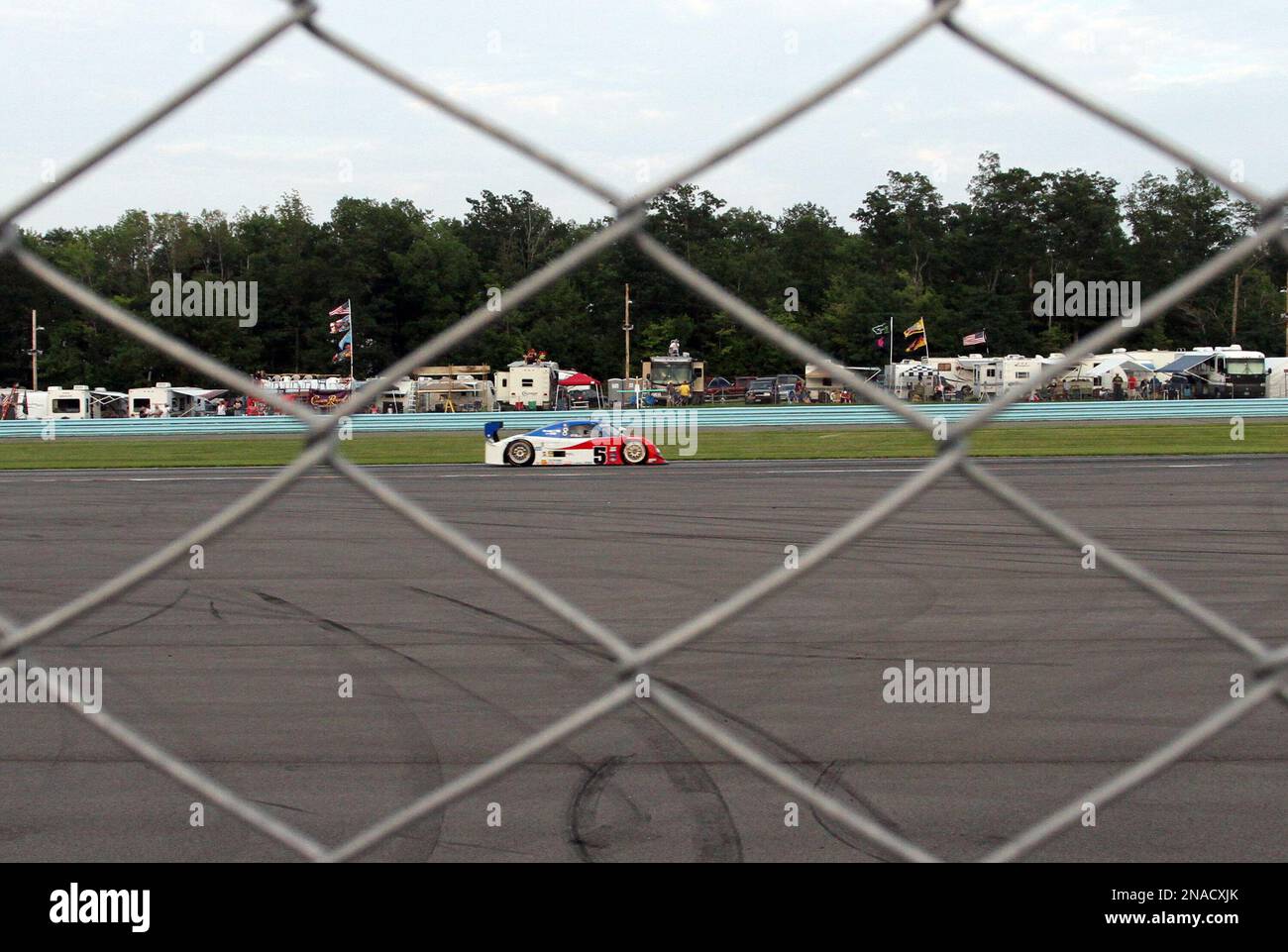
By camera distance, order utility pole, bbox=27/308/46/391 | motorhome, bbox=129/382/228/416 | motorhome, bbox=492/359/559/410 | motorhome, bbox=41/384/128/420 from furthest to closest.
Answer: motorhome, bbox=492/359/559/410 → motorhome, bbox=41/384/128/420 → motorhome, bbox=129/382/228/416 → utility pole, bbox=27/308/46/391

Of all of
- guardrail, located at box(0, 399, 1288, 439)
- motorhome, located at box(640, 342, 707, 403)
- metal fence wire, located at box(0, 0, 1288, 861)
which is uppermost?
guardrail, located at box(0, 399, 1288, 439)

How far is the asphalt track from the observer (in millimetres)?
3594

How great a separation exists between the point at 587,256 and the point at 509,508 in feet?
41.7

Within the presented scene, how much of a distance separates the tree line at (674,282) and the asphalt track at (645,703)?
34.7 inches

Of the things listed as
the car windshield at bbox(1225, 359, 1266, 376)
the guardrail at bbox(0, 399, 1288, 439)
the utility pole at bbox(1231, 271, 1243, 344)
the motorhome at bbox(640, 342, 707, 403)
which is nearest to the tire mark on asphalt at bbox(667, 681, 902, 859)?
the motorhome at bbox(640, 342, 707, 403)

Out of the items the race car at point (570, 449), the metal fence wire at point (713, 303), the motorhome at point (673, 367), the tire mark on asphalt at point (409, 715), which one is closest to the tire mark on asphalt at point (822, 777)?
the tire mark on asphalt at point (409, 715)

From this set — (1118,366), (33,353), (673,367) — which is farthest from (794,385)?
(1118,366)

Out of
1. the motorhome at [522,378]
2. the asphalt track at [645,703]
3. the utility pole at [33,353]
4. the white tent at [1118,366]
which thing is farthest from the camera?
the white tent at [1118,366]

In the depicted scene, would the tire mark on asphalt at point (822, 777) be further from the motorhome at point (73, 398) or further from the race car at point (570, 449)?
the race car at point (570, 449)

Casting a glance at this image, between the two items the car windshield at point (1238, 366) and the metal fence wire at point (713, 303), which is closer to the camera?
the metal fence wire at point (713, 303)

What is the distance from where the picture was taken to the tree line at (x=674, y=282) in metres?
1.51

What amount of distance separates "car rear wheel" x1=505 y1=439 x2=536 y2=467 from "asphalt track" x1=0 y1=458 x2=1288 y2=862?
32.5 feet

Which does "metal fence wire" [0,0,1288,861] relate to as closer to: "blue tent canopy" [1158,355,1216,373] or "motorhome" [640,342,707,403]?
"motorhome" [640,342,707,403]

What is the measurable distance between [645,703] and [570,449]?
54.4 ft
